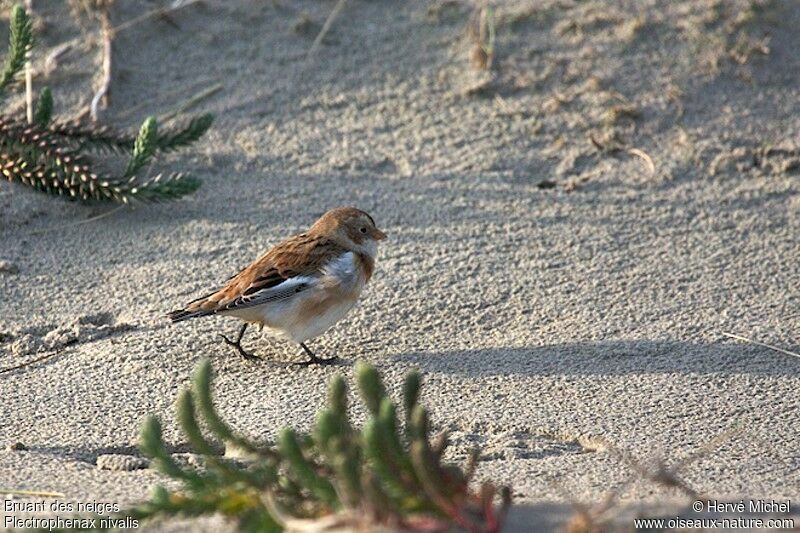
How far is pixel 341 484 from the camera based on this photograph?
2.82 m

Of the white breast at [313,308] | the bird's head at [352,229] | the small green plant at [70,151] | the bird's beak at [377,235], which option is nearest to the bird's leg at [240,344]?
the white breast at [313,308]

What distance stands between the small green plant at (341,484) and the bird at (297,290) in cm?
184

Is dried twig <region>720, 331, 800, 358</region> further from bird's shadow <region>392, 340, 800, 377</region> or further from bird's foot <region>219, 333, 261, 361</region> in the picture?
bird's foot <region>219, 333, 261, 361</region>

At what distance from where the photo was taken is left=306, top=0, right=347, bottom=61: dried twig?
708 centimetres

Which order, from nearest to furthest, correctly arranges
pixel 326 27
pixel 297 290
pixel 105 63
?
pixel 297 290
pixel 105 63
pixel 326 27

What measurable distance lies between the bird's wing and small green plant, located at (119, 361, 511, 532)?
183 centimetres

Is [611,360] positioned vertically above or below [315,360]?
above

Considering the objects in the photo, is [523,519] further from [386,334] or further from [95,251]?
[95,251]

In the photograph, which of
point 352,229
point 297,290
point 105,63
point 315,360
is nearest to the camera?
point 315,360

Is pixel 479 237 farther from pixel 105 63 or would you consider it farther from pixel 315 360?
pixel 105 63

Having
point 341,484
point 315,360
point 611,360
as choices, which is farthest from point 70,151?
point 341,484

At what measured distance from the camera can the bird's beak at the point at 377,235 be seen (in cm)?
549

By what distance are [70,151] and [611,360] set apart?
109 inches

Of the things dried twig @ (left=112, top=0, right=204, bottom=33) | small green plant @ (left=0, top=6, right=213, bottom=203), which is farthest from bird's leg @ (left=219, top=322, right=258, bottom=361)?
dried twig @ (left=112, top=0, right=204, bottom=33)
